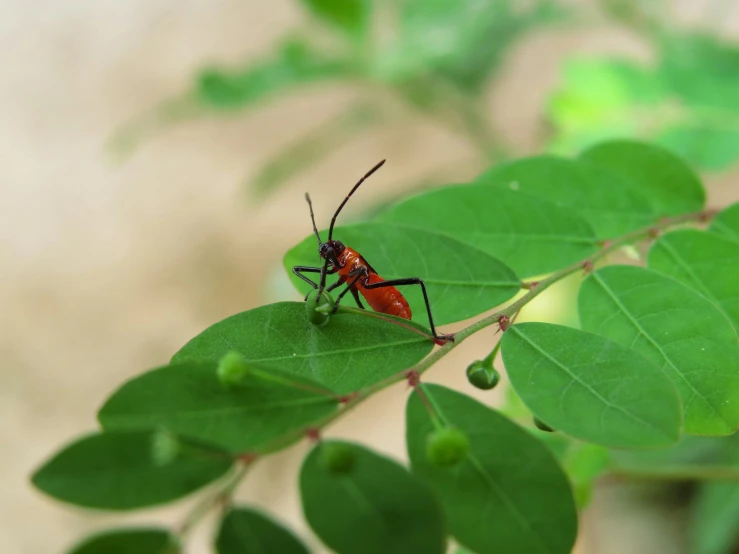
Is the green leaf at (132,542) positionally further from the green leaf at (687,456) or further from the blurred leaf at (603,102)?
the blurred leaf at (603,102)

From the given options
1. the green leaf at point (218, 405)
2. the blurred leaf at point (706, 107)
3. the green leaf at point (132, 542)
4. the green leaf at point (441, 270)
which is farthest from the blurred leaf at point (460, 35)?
the green leaf at point (132, 542)

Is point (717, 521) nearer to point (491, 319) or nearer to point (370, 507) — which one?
point (491, 319)

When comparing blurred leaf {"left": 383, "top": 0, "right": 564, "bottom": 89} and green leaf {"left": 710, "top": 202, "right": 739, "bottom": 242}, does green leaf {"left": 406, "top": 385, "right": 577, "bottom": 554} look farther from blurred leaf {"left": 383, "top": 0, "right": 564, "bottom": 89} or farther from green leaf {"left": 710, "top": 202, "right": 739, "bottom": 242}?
blurred leaf {"left": 383, "top": 0, "right": 564, "bottom": 89}

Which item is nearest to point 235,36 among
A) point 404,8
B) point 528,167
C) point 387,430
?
point 404,8

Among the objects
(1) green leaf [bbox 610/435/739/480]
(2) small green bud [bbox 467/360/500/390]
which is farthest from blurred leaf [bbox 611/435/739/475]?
(2) small green bud [bbox 467/360/500/390]

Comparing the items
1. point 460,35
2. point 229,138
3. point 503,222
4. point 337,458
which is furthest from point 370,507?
point 229,138

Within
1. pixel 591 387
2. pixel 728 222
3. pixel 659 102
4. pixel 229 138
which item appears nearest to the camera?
pixel 591 387
